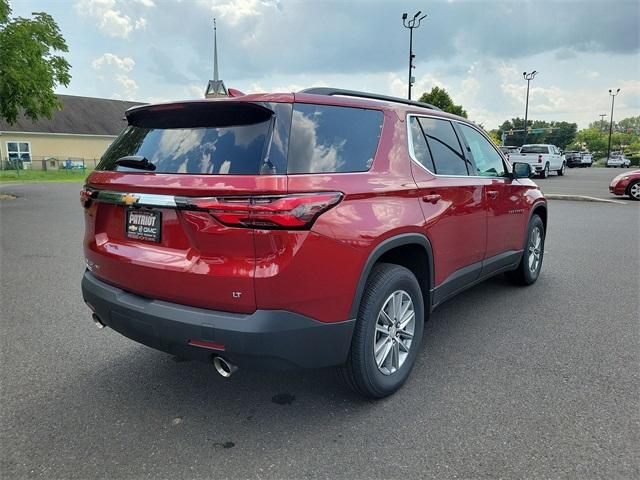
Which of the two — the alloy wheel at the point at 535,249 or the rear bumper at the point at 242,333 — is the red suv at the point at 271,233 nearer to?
the rear bumper at the point at 242,333

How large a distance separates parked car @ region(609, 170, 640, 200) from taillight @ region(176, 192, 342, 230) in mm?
16585

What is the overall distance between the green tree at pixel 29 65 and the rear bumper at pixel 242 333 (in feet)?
53.5

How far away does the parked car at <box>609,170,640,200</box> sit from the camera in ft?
51.8

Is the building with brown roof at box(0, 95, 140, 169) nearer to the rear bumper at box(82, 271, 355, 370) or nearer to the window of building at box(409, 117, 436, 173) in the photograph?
the window of building at box(409, 117, 436, 173)

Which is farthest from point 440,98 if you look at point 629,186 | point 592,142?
point 592,142

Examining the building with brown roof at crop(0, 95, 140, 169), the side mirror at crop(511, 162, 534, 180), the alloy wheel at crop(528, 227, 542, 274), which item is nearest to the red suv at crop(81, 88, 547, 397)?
the side mirror at crop(511, 162, 534, 180)

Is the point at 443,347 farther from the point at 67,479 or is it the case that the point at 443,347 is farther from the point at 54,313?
the point at 54,313

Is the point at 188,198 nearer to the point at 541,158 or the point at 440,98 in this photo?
the point at 541,158

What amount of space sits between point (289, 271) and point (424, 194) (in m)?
1.34

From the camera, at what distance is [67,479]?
243 centimetres

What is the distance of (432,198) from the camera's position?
3494 mm

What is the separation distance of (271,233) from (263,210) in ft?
0.38

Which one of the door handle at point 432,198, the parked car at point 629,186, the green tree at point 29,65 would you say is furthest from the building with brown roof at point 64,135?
the door handle at point 432,198

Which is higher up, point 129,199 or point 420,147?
point 420,147
